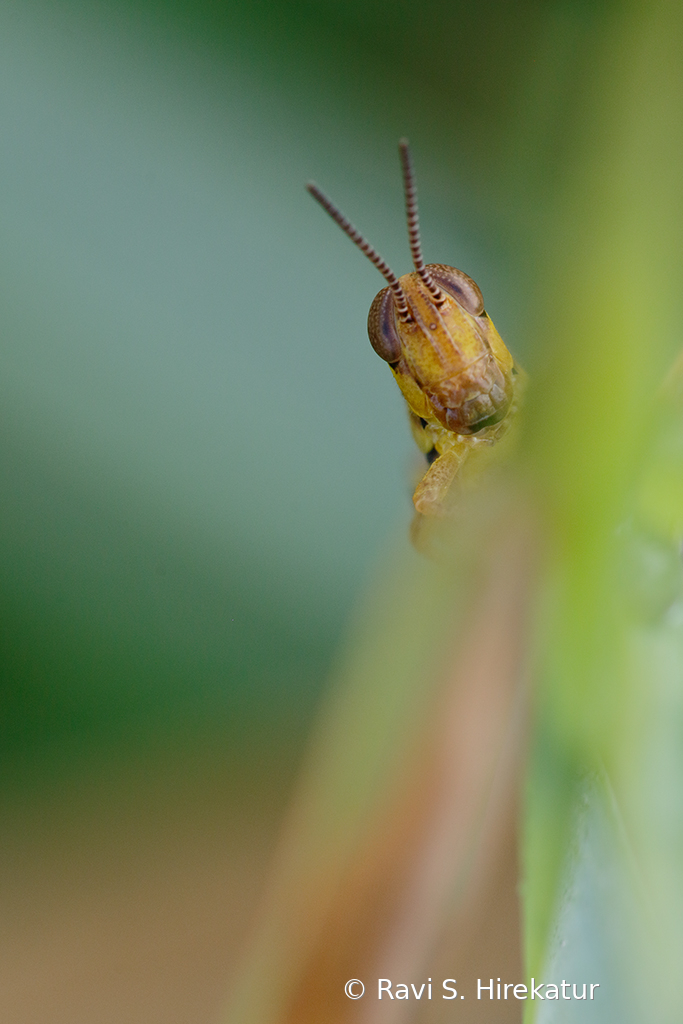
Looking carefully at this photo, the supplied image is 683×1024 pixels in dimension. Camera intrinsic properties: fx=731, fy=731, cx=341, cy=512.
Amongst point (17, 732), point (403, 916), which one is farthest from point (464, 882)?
point (17, 732)

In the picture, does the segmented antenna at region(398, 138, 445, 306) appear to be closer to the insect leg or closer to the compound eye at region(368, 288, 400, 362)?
the compound eye at region(368, 288, 400, 362)

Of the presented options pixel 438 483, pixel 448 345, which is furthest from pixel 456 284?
pixel 438 483

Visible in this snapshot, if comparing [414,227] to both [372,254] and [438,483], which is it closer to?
[372,254]

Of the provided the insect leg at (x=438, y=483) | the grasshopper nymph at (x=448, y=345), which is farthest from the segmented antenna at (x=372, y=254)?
the insect leg at (x=438, y=483)

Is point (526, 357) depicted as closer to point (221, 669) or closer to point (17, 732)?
point (221, 669)

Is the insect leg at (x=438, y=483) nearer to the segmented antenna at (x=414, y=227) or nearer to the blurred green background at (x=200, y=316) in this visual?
the blurred green background at (x=200, y=316)
